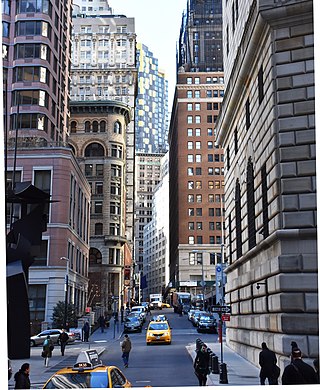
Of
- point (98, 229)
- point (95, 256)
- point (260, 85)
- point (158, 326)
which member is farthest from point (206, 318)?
point (98, 229)

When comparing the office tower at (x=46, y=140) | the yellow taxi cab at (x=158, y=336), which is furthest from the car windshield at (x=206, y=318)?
the yellow taxi cab at (x=158, y=336)

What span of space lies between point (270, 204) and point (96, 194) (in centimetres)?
6616

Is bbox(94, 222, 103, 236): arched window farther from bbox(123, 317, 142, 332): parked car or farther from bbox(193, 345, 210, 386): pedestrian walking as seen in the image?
bbox(193, 345, 210, 386): pedestrian walking

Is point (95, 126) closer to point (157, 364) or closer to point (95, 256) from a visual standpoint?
point (95, 256)

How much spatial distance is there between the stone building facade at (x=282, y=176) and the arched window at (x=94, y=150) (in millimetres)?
62756

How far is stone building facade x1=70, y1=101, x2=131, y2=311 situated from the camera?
267 feet

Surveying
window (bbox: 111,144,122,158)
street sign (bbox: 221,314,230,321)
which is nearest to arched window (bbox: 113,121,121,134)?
window (bbox: 111,144,122,158)

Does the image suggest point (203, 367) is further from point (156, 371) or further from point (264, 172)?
point (264, 172)

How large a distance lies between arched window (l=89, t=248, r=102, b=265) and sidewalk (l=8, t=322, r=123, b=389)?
35.6 meters

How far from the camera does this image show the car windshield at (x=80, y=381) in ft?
39.0

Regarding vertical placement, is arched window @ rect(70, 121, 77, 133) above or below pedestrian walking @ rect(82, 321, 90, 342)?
above

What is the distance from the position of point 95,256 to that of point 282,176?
67.5 meters

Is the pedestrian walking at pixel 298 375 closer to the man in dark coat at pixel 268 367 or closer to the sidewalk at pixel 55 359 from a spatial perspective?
the man in dark coat at pixel 268 367

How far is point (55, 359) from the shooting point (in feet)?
88.3
